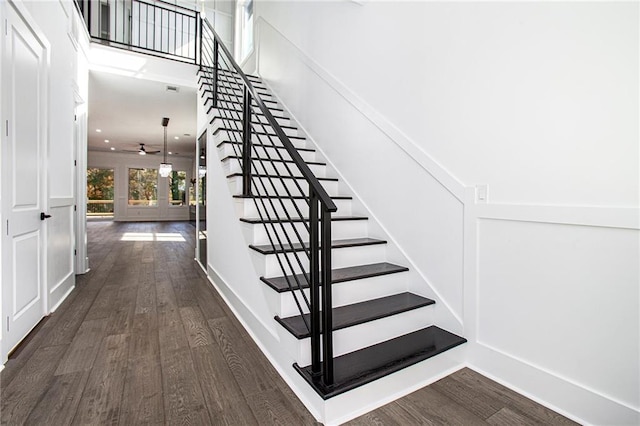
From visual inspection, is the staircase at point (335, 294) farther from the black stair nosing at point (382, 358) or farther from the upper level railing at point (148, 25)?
the upper level railing at point (148, 25)

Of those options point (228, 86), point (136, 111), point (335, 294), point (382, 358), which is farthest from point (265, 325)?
point (136, 111)

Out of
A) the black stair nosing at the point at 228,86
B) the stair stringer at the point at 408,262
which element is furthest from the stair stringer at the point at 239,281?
the stair stringer at the point at 408,262

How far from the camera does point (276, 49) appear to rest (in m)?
4.63

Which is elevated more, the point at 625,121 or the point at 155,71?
the point at 155,71

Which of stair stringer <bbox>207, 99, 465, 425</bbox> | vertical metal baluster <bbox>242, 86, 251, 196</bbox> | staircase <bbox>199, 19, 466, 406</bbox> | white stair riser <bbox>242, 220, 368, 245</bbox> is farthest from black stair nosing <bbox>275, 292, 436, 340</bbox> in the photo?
vertical metal baluster <bbox>242, 86, 251, 196</bbox>

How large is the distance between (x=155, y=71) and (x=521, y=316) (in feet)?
18.9

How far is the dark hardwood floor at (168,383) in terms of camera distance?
144cm

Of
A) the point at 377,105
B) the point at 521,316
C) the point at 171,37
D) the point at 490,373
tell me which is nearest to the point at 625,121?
the point at 521,316

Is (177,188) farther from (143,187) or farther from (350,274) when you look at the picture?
(350,274)

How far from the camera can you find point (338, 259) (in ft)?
7.39

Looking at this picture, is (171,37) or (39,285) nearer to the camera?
(39,285)

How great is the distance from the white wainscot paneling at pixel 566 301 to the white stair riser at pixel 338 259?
2.50 feet

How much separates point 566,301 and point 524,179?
2.03 feet

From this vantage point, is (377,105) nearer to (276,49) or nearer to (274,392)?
(274,392)
